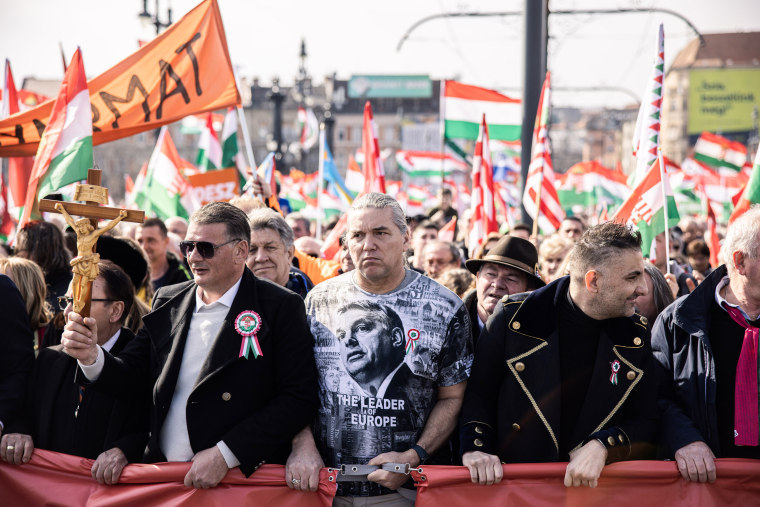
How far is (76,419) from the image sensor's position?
375 centimetres

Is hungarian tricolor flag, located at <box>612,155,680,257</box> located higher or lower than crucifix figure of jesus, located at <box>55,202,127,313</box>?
higher

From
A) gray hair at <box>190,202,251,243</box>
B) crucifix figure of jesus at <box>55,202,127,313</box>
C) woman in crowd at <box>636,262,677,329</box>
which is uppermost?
gray hair at <box>190,202,251,243</box>

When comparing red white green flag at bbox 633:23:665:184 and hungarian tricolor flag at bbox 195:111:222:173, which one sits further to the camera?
hungarian tricolor flag at bbox 195:111:222:173

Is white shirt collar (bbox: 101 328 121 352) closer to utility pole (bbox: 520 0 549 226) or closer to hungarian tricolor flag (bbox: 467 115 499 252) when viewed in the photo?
utility pole (bbox: 520 0 549 226)

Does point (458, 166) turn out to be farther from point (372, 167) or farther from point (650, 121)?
point (650, 121)

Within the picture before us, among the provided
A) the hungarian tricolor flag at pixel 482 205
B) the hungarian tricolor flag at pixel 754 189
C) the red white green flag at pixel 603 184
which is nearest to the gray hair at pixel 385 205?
the hungarian tricolor flag at pixel 754 189

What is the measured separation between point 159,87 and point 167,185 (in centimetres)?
435

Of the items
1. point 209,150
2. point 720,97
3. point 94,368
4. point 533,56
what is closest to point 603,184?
point 209,150

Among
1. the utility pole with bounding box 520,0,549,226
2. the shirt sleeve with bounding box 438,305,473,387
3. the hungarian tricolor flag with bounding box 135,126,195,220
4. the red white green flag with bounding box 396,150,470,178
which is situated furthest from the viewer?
the red white green flag with bounding box 396,150,470,178

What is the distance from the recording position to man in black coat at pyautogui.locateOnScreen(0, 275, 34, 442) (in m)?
3.74

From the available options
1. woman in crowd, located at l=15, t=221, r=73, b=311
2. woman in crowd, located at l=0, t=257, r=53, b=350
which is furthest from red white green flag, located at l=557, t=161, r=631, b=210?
woman in crowd, located at l=0, t=257, r=53, b=350

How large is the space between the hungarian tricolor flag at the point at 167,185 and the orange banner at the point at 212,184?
282mm

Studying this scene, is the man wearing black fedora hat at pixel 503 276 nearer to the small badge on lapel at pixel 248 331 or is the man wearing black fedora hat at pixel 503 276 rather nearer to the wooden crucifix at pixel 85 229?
the small badge on lapel at pixel 248 331

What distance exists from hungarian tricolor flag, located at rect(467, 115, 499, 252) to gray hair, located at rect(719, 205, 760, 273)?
5804mm
